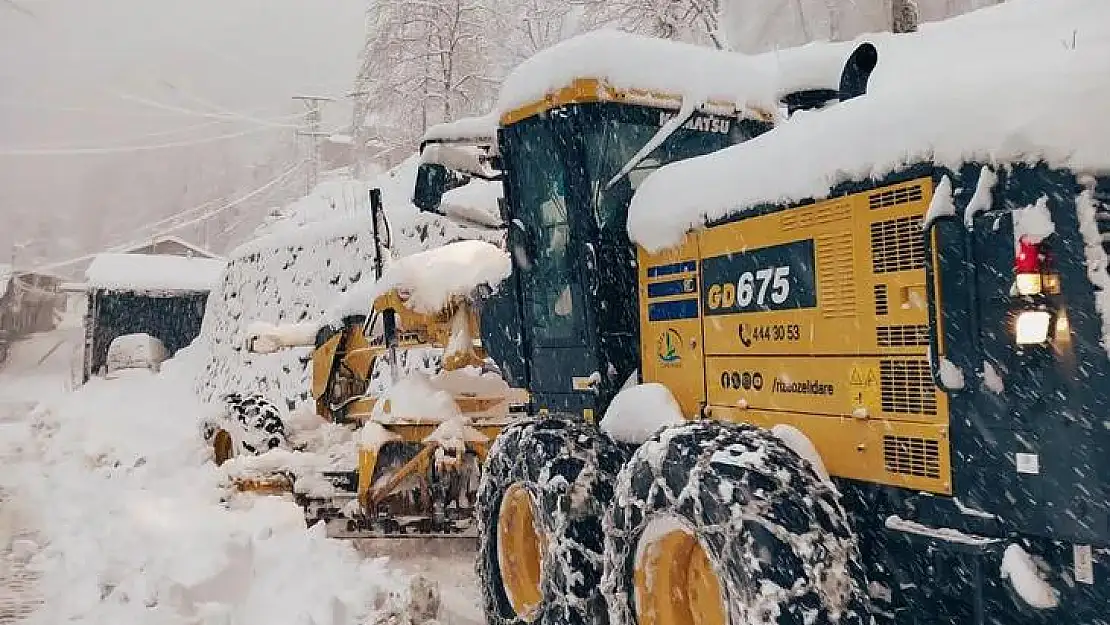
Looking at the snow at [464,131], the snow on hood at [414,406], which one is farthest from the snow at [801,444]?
the snow on hood at [414,406]

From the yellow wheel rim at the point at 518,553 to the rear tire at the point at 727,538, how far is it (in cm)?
134

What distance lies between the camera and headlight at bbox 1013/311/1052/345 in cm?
287

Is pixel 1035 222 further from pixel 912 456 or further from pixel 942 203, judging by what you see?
pixel 912 456

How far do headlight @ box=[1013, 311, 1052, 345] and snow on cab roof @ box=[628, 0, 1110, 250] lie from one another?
433 millimetres

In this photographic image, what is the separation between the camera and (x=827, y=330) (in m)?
3.77

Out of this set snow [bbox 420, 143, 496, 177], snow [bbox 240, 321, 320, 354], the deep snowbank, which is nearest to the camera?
the deep snowbank

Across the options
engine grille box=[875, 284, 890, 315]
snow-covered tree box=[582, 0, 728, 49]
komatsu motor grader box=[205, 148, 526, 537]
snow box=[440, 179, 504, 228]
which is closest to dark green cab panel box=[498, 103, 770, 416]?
snow box=[440, 179, 504, 228]

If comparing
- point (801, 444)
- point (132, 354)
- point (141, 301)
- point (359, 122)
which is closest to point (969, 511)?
point (801, 444)

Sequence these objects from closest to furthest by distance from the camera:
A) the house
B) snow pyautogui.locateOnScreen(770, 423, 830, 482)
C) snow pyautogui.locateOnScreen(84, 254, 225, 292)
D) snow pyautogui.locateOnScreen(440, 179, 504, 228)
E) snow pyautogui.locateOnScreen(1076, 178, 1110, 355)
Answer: snow pyautogui.locateOnScreen(1076, 178, 1110, 355), snow pyautogui.locateOnScreen(770, 423, 830, 482), snow pyautogui.locateOnScreen(440, 179, 504, 228), the house, snow pyautogui.locateOnScreen(84, 254, 225, 292)

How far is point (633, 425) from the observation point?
4953 millimetres

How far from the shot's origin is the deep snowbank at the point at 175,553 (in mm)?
5824

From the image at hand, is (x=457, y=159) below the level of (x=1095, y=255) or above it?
above

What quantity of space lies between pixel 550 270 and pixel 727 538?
2.52 m

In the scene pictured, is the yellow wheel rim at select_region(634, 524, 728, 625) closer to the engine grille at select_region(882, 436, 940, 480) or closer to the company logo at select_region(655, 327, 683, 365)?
the engine grille at select_region(882, 436, 940, 480)
